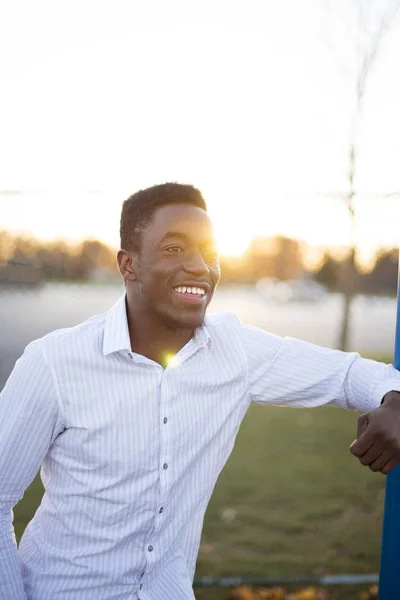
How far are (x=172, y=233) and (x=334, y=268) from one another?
14.3ft

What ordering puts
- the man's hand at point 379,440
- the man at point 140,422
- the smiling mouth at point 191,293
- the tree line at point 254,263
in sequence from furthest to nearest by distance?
the tree line at point 254,263 → the smiling mouth at point 191,293 → the man at point 140,422 → the man's hand at point 379,440

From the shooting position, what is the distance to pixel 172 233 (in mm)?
2020

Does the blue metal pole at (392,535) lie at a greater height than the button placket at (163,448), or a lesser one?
lesser

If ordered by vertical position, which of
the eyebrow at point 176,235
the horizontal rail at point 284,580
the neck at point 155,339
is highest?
the eyebrow at point 176,235

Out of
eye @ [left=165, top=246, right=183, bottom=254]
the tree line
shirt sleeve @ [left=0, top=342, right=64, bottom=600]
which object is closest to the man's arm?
eye @ [left=165, top=246, right=183, bottom=254]

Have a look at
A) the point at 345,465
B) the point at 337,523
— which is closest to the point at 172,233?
the point at 337,523

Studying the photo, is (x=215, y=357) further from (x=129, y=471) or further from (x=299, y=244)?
(x=299, y=244)

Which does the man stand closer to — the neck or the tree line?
the neck

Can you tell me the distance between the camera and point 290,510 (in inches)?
167

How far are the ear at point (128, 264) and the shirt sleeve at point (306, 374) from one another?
18.0 inches

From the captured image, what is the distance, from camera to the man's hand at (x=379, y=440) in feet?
5.73

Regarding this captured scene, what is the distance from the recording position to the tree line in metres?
5.27

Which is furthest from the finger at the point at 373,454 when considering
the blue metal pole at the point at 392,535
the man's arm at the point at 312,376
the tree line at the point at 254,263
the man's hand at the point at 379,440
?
the tree line at the point at 254,263

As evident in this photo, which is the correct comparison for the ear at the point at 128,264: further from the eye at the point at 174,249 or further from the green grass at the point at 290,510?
the green grass at the point at 290,510
